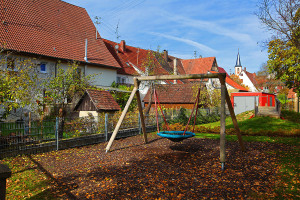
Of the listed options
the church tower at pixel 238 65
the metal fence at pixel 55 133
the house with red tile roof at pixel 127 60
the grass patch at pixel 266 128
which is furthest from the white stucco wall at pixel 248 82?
the metal fence at pixel 55 133

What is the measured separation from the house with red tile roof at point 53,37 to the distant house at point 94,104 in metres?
7.45

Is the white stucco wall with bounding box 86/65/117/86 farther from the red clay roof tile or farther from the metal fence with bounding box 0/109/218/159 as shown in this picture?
the metal fence with bounding box 0/109/218/159

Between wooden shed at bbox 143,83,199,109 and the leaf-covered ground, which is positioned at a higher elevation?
wooden shed at bbox 143,83,199,109

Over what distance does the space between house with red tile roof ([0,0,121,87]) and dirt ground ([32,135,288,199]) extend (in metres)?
13.7

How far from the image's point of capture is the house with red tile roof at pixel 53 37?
2128 centimetres

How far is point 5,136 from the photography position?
825 centimetres

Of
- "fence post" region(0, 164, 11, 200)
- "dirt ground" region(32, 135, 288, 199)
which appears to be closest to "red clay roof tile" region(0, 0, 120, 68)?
"dirt ground" region(32, 135, 288, 199)

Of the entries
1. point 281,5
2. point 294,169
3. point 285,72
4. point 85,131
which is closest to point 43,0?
point 85,131

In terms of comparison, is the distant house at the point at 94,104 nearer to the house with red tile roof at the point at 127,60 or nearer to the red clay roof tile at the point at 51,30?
the red clay roof tile at the point at 51,30

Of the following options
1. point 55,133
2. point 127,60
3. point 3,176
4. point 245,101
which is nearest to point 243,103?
point 245,101

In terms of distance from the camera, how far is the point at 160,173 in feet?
21.4

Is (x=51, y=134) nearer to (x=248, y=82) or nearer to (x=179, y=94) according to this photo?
(x=179, y=94)

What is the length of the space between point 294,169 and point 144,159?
4448 millimetres

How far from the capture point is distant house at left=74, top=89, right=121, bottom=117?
13.5 metres
